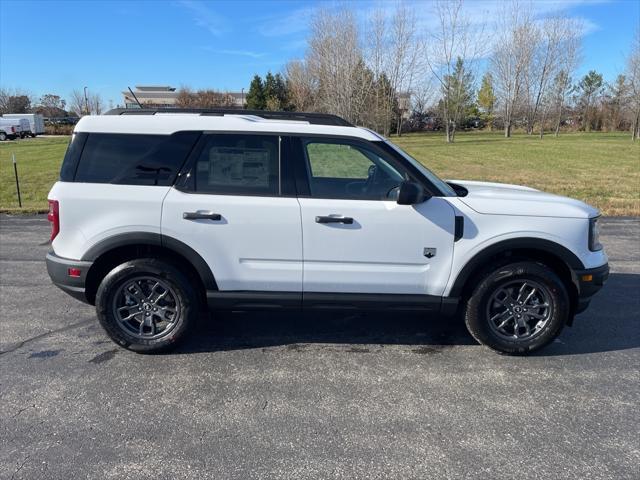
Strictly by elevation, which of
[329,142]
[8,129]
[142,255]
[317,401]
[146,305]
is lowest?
[317,401]

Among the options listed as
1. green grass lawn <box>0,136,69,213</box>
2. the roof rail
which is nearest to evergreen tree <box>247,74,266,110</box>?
green grass lawn <box>0,136,69,213</box>

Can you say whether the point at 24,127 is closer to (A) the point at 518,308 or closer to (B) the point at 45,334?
(B) the point at 45,334

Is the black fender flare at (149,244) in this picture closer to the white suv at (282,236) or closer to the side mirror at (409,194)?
the white suv at (282,236)

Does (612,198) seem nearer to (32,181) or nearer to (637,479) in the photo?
(637,479)

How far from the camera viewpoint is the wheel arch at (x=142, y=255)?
3.61m

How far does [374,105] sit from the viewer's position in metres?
42.5

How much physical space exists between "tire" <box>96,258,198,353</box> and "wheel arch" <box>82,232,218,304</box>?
0.09 m

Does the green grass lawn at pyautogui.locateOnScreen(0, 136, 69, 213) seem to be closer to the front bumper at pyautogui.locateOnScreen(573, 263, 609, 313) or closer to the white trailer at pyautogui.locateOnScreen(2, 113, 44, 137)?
the front bumper at pyautogui.locateOnScreen(573, 263, 609, 313)

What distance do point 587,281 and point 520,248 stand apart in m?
0.61

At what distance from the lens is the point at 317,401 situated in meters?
3.12

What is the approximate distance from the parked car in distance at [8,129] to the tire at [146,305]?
2299 inches

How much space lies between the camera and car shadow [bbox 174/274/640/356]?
3969mm

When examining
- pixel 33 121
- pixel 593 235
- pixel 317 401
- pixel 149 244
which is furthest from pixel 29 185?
pixel 33 121

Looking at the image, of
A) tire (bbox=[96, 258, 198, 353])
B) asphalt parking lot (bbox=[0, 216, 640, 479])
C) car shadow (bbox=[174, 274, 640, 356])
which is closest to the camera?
asphalt parking lot (bbox=[0, 216, 640, 479])
